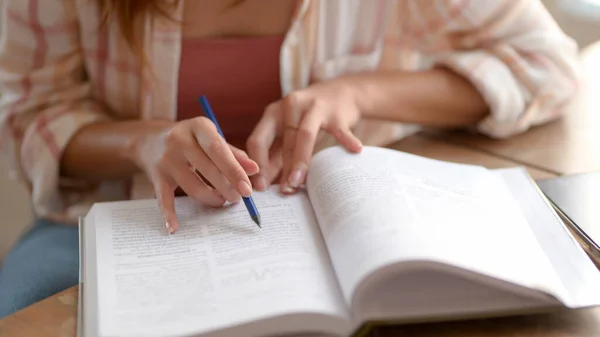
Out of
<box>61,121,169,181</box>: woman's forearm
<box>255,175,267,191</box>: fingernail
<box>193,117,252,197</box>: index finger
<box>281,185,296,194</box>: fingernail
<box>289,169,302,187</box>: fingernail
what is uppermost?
<box>193,117,252,197</box>: index finger

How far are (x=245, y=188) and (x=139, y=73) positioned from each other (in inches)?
14.1

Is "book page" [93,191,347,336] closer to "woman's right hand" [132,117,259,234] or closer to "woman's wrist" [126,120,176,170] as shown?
"woman's right hand" [132,117,259,234]

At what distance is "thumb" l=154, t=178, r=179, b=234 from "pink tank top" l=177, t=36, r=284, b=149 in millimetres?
267

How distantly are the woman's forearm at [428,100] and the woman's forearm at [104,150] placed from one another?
30 centimetres

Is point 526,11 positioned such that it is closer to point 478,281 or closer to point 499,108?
point 499,108

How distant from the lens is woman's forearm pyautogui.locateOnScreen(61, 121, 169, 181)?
0.86 metres

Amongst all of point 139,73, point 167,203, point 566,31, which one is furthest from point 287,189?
point 566,31

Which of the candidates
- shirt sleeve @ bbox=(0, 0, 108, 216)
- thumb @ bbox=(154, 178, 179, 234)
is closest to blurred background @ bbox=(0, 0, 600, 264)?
shirt sleeve @ bbox=(0, 0, 108, 216)

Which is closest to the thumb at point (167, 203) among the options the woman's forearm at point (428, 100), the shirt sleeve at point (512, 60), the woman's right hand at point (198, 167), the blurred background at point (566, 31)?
the woman's right hand at point (198, 167)

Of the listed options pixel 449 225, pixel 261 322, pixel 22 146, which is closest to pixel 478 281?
pixel 449 225

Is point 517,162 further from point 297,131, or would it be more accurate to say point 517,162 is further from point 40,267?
point 40,267

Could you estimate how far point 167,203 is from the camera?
67cm

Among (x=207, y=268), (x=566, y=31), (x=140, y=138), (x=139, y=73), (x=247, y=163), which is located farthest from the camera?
(x=566, y=31)

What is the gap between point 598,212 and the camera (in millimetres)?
711
